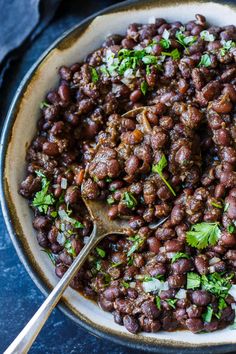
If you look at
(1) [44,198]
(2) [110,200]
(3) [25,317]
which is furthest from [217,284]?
(3) [25,317]

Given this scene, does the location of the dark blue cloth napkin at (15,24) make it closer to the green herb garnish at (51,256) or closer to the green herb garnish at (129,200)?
the green herb garnish at (51,256)

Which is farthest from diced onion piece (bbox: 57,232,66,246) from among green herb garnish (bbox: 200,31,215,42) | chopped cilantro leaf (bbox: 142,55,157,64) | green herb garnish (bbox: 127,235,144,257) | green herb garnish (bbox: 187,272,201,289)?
green herb garnish (bbox: 200,31,215,42)

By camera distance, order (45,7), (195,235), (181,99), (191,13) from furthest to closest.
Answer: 1. (45,7)
2. (191,13)
3. (181,99)
4. (195,235)

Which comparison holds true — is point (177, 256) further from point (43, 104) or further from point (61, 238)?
point (43, 104)

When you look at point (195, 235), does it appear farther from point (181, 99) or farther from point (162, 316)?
point (181, 99)

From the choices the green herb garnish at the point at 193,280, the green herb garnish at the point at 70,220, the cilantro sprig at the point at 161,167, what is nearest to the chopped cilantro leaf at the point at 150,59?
the cilantro sprig at the point at 161,167

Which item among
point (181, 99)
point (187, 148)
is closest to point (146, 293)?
point (187, 148)
